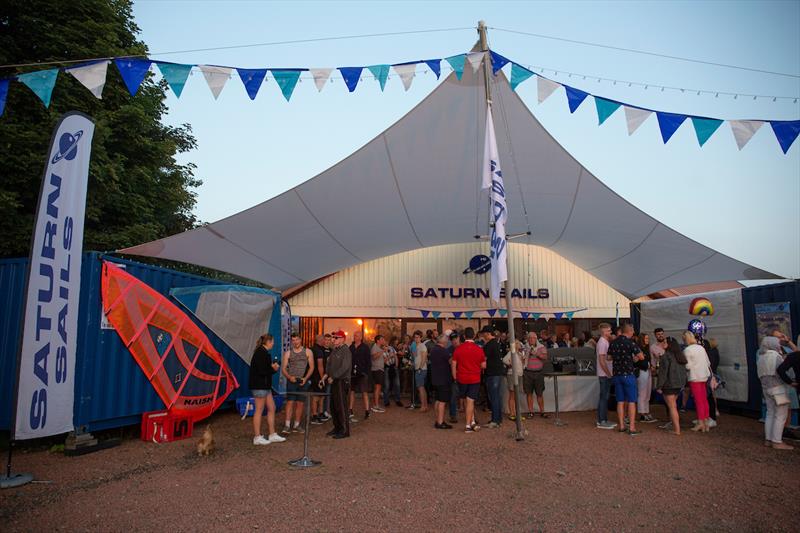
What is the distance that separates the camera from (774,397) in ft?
17.7

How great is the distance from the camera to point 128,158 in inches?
371

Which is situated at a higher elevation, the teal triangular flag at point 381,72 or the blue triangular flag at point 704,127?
the teal triangular flag at point 381,72

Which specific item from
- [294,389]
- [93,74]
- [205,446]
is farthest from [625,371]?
[93,74]

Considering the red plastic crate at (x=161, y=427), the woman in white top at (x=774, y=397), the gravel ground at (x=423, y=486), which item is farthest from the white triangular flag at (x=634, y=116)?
the red plastic crate at (x=161, y=427)

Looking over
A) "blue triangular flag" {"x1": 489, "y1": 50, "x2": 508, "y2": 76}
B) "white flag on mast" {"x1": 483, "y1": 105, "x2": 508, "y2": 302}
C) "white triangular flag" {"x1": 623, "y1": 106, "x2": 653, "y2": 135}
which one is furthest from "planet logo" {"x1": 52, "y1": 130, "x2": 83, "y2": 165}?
"white triangular flag" {"x1": 623, "y1": 106, "x2": 653, "y2": 135}

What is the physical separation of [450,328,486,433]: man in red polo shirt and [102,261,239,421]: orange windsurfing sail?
3.38 meters

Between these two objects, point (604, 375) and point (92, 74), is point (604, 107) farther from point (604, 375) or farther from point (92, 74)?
point (92, 74)

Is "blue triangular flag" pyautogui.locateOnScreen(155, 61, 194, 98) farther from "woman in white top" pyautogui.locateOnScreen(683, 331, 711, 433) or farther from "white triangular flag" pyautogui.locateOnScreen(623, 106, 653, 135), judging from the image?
"woman in white top" pyautogui.locateOnScreen(683, 331, 711, 433)

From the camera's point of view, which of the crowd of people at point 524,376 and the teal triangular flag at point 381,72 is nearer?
the teal triangular flag at point 381,72

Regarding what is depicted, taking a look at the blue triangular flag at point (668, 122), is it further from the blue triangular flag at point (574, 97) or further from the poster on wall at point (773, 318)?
the poster on wall at point (773, 318)

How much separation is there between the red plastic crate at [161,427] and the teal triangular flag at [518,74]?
5511mm

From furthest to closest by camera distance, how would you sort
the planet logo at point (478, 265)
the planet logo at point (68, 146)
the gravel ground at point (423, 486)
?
the planet logo at point (478, 265) → the planet logo at point (68, 146) → the gravel ground at point (423, 486)

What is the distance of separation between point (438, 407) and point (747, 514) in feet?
12.9

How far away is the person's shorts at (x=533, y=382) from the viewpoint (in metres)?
7.59
